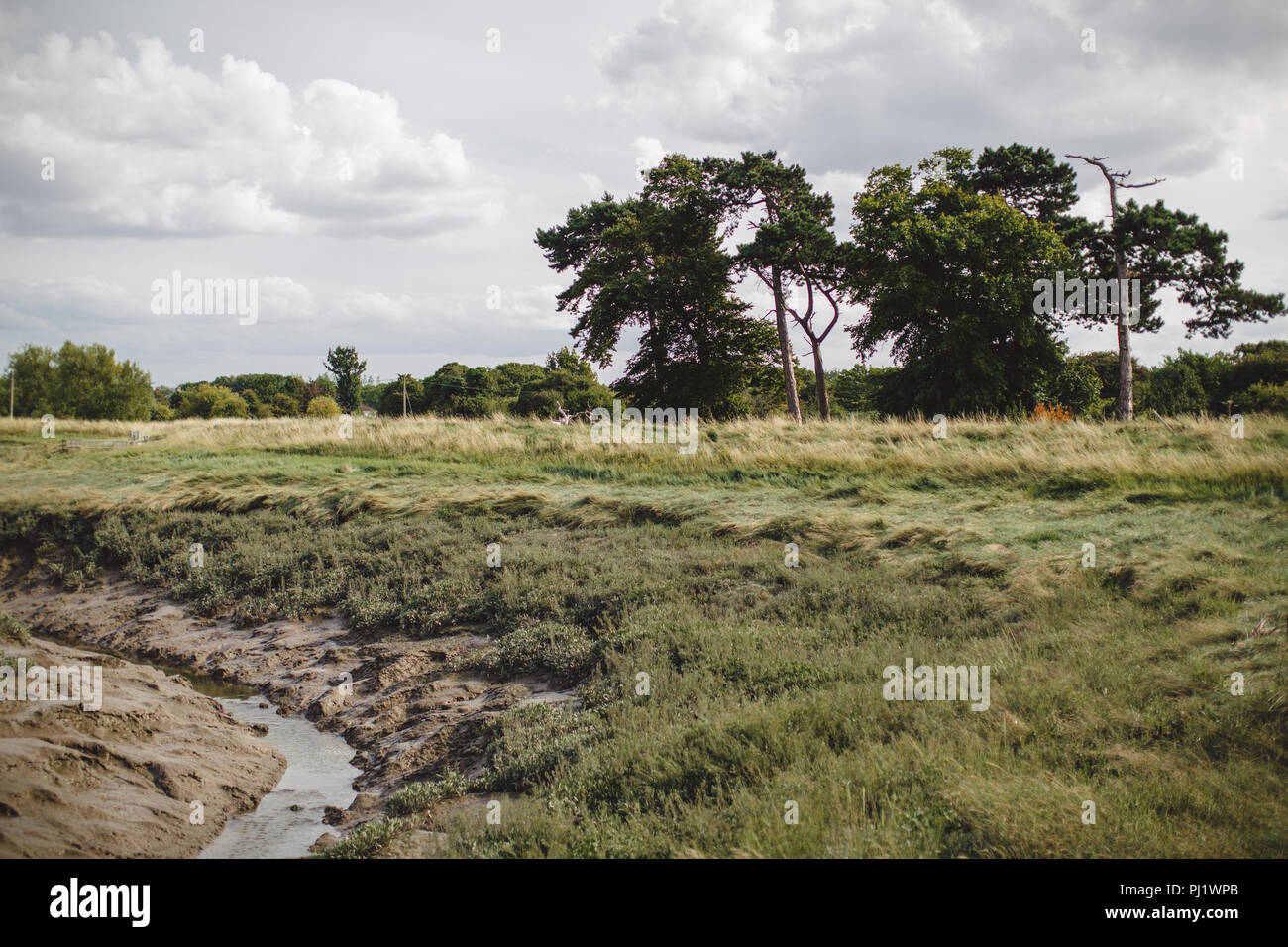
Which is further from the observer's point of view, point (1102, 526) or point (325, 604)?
point (325, 604)

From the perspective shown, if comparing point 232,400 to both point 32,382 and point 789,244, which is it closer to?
point 32,382

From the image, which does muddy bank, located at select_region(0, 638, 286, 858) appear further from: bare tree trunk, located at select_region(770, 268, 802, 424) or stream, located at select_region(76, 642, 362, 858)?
bare tree trunk, located at select_region(770, 268, 802, 424)

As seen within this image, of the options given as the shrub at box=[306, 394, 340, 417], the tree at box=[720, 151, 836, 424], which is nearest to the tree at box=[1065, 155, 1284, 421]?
the tree at box=[720, 151, 836, 424]

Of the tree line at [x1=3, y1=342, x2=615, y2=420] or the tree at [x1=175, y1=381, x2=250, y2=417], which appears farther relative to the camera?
the tree at [x1=175, y1=381, x2=250, y2=417]

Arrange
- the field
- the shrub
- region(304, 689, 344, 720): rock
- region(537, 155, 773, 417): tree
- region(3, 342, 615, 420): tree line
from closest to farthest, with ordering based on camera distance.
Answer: the field
region(304, 689, 344, 720): rock
region(537, 155, 773, 417): tree
region(3, 342, 615, 420): tree line
the shrub

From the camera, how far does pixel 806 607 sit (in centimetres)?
1037

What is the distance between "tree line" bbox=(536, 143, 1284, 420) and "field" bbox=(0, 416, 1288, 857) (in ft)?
42.1

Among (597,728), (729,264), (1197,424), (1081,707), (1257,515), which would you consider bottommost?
(597,728)

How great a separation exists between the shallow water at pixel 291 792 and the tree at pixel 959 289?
2929 centimetres

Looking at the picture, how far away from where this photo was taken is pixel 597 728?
763cm

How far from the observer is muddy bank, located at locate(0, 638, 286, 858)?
19.2 ft
